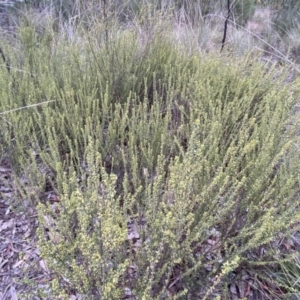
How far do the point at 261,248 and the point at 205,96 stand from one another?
35.2 inches

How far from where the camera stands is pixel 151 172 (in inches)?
65.1

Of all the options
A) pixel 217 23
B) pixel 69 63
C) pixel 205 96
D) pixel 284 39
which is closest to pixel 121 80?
pixel 69 63

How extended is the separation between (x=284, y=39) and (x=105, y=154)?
13.6ft

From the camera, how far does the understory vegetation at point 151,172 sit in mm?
1149

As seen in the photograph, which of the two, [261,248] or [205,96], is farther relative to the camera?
[205,96]

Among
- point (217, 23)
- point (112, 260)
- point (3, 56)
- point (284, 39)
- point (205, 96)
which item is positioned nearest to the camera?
point (112, 260)

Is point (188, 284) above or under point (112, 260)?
under

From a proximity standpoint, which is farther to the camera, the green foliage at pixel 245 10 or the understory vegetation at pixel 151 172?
the green foliage at pixel 245 10

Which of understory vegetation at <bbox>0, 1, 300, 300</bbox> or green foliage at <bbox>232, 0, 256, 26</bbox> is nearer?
understory vegetation at <bbox>0, 1, 300, 300</bbox>

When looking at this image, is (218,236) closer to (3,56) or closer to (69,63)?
(69,63)

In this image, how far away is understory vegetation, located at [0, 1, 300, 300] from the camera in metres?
1.15

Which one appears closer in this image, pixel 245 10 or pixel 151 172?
pixel 151 172

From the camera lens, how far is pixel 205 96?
6.45ft

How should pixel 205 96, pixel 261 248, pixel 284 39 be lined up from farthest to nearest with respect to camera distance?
1. pixel 284 39
2. pixel 205 96
3. pixel 261 248
